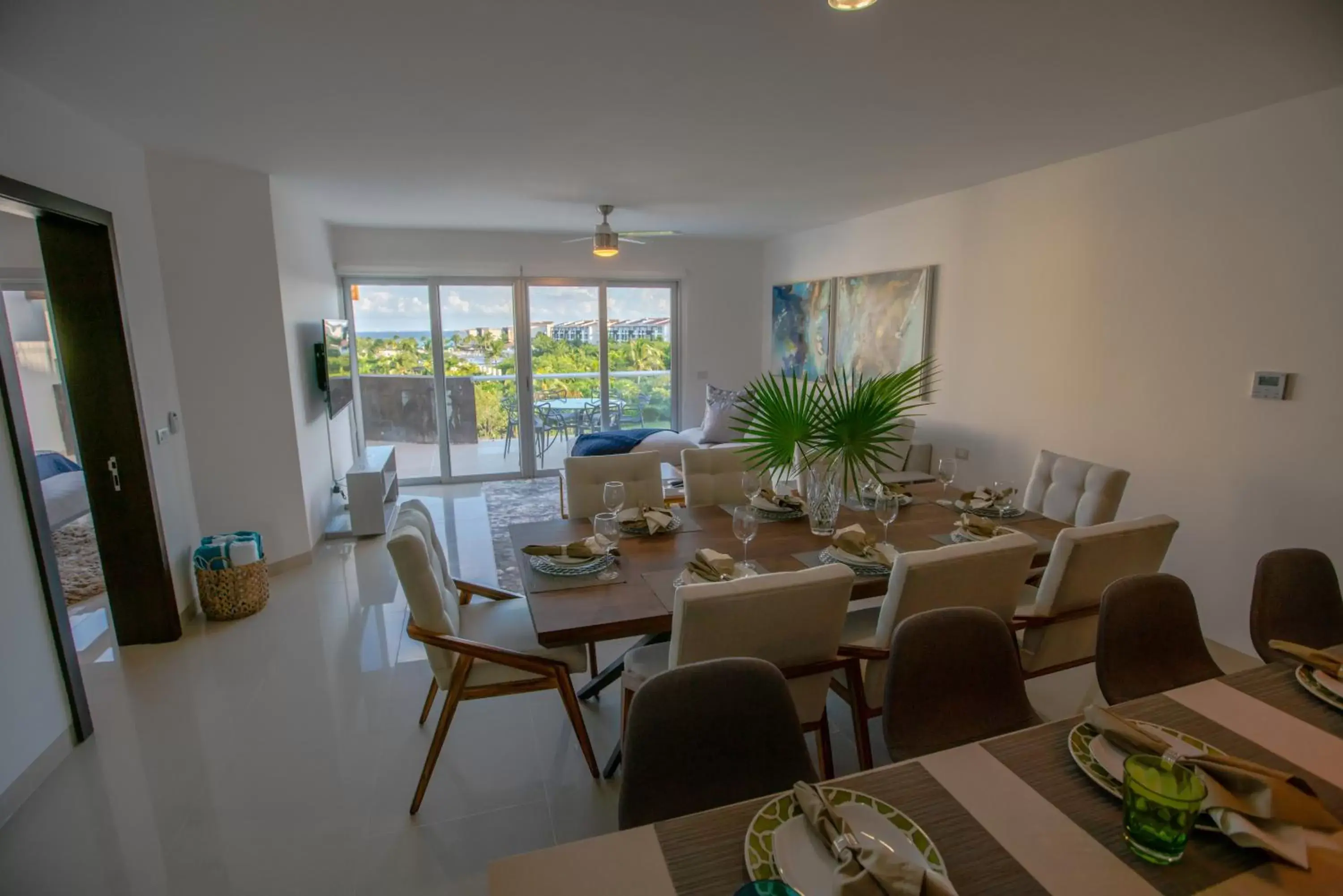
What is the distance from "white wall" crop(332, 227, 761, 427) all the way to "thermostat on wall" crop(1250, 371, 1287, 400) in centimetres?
473

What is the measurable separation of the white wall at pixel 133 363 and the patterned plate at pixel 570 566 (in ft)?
5.86

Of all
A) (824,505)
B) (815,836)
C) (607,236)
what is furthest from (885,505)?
(607,236)

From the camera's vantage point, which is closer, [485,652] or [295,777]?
[485,652]

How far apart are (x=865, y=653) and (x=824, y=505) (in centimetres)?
76

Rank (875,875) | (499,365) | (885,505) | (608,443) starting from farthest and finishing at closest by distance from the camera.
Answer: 1. (499,365)
2. (608,443)
3. (885,505)
4. (875,875)

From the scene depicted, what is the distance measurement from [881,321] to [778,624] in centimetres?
383

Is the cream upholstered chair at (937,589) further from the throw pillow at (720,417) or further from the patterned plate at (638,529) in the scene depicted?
the throw pillow at (720,417)

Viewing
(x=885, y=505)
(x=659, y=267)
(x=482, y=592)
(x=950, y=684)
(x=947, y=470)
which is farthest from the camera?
(x=659, y=267)

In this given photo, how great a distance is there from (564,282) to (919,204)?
3419 millimetres

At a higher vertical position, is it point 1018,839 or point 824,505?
point 824,505

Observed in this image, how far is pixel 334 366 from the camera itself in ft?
Result: 15.4

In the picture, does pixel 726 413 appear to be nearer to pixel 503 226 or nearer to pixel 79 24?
pixel 503 226

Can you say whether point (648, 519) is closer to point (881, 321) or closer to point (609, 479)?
point (609, 479)

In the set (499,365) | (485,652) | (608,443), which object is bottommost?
(485,652)
